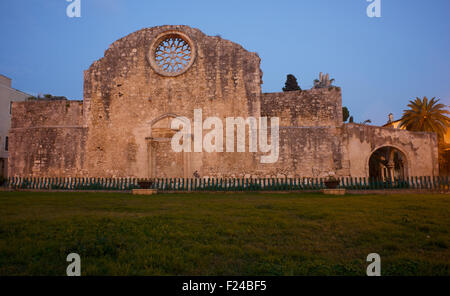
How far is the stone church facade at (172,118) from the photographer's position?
1619 centimetres

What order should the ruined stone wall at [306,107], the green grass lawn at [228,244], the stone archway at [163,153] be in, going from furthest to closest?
the stone archway at [163,153] → the ruined stone wall at [306,107] → the green grass lawn at [228,244]

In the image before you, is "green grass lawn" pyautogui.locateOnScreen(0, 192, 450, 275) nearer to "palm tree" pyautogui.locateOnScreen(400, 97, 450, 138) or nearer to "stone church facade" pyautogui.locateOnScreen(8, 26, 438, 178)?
"stone church facade" pyautogui.locateOnScreen(8, 26, 438, 178)

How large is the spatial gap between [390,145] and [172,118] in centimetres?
1402

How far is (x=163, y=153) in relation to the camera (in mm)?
17047

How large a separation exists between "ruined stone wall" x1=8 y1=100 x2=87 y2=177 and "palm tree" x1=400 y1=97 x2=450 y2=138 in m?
30.6

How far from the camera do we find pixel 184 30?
1766cm

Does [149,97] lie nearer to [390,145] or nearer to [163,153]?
[163,153]

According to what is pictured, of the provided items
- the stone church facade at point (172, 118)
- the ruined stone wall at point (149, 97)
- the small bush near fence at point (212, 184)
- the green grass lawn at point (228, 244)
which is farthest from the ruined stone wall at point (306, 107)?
the green grass lawn at point (228, 244)

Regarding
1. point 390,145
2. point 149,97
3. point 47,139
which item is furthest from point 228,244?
point 47,139

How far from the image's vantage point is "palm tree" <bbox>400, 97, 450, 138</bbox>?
26094mm

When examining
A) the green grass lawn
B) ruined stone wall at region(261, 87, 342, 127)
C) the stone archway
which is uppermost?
ruined stone wall at region(261, 87, 342, 127)

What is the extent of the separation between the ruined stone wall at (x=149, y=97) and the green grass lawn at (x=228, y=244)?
11.1m

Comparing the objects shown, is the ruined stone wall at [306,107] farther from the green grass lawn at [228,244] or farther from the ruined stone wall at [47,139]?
the ruined stone wall at [47,139]

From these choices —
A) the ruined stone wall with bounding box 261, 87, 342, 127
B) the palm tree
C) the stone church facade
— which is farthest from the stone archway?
the palm tree
